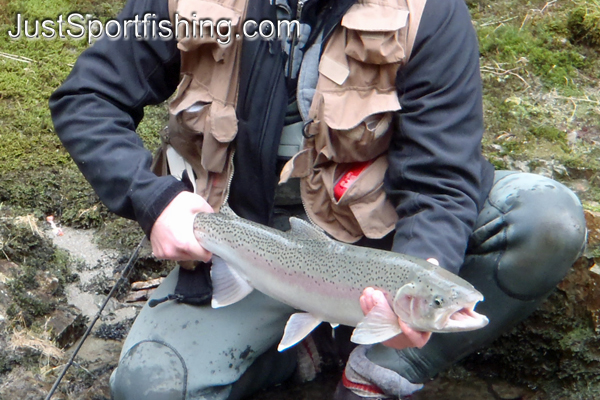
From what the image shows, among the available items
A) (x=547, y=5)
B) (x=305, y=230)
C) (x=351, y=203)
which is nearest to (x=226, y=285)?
(x=305, y=230)

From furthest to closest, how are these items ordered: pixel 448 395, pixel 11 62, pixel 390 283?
pixel 11 62 → pixel 448 395 → pixel 390 283

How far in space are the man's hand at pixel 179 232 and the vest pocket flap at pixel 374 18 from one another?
0.75 m

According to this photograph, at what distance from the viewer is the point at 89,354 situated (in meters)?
2.97

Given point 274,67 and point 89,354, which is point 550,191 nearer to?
point 274,67

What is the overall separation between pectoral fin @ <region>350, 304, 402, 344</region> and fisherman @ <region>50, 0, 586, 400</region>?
0.93 ft

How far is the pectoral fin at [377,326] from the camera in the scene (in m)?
1.95

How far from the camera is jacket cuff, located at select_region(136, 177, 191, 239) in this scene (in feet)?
7.64

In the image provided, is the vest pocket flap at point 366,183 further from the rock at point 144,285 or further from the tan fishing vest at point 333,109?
A: the rock at point 144,285

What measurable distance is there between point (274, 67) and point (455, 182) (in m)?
0.70

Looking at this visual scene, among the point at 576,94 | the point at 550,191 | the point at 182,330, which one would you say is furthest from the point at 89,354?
the point at 576,94

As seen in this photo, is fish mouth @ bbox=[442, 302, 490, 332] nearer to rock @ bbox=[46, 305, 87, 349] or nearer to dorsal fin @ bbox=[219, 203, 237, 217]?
dorsal fin @ bbox=[219, 203, 237, 217]

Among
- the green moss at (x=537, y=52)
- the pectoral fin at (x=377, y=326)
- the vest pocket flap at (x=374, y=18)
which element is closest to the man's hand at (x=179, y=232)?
the pectoral fin at (x=377, y=326)

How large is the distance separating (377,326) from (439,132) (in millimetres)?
701

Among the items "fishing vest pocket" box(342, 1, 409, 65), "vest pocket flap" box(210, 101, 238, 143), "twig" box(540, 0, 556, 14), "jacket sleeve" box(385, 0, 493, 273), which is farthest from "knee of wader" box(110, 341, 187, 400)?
"twig" box(540, 0, 556, 14)
